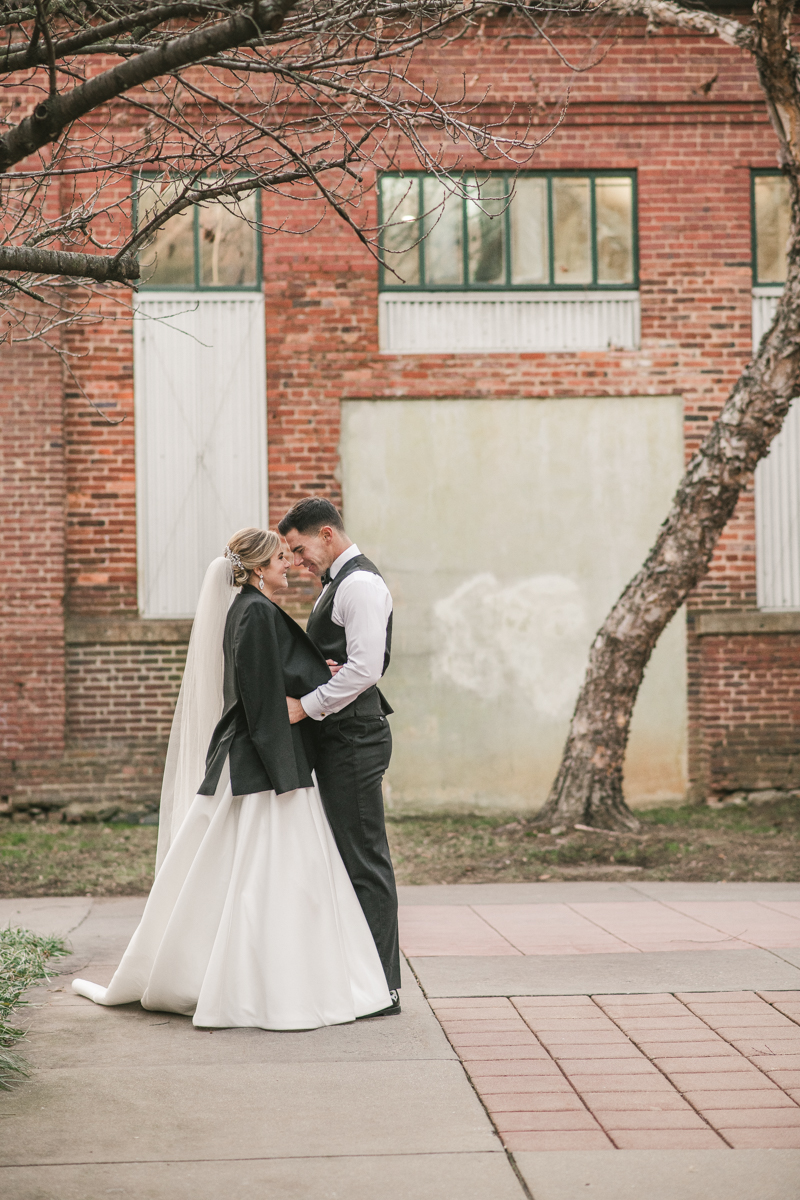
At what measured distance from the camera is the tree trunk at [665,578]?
9117mm

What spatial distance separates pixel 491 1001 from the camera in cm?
502

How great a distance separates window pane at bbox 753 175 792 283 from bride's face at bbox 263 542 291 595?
814 cm

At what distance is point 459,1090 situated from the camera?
3898 millimetres

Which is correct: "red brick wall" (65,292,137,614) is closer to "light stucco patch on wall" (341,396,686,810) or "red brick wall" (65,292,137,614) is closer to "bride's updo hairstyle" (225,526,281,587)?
"light stucco patch on wall" (341,396,686,810)

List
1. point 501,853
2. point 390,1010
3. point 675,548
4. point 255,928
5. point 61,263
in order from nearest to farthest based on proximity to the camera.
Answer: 1. point 61,263
2. point 255,928
3. point 390,1010
4. point 501,853
5. point 675,548

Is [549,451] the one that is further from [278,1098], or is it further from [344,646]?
[278,1098]

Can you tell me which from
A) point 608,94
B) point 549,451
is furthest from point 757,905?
point 608,94

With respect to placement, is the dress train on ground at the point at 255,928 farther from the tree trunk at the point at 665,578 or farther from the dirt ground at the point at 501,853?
the tree trunk at the point at 665,578

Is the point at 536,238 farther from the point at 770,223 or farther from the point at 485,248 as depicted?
the point at 770,223

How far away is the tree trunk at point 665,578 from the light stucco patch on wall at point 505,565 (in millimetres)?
1838

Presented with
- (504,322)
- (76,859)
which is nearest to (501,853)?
(76,859)

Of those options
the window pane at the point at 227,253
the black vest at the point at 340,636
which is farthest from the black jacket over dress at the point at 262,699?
the window pane at the point at 227,253

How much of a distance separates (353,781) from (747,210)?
28.3ft

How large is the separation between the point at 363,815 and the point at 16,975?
1.84 metres
